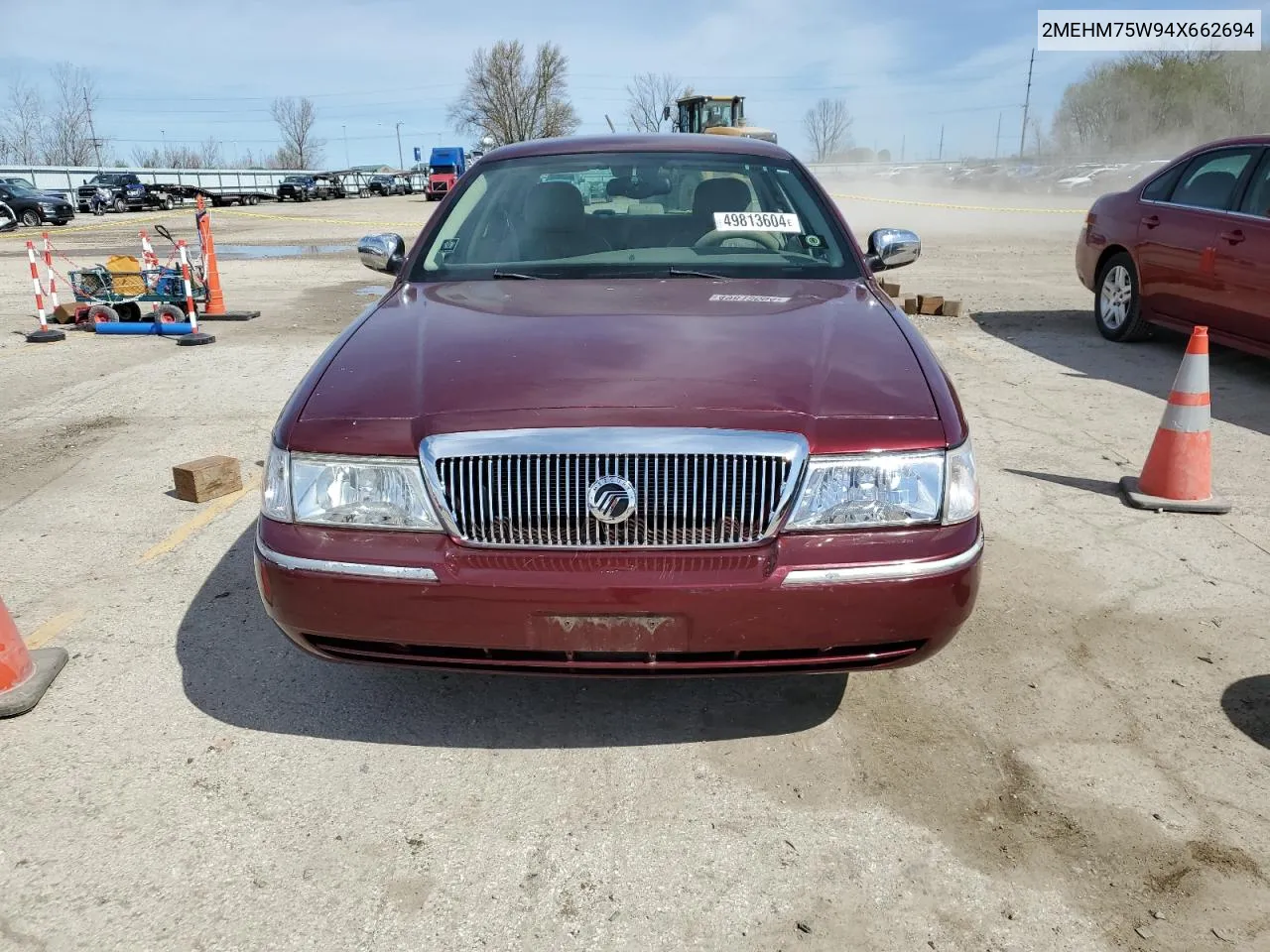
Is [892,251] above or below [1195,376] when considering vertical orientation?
above

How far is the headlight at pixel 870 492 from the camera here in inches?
89.9

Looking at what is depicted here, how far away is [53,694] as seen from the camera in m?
2.97

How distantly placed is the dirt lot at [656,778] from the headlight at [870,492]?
0.74 meters

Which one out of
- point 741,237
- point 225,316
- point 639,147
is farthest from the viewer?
point 225,316

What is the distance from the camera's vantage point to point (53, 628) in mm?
3404

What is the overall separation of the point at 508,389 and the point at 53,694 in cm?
183

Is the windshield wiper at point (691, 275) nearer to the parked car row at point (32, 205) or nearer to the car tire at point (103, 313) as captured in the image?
the car tire at point (103, 313)

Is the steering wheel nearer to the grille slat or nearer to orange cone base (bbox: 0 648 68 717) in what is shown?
the grille slat

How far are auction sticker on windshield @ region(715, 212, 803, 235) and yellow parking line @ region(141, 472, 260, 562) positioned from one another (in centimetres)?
268

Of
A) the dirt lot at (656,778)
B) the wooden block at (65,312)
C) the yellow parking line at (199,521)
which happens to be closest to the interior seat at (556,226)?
the dirt lot at (656,778)

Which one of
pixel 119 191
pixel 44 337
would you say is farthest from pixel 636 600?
pixel 119 191

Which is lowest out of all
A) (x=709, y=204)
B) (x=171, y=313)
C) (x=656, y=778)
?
(x=656, y=778)

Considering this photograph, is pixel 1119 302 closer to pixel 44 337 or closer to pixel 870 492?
pixel 870 492

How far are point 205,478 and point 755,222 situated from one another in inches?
114
